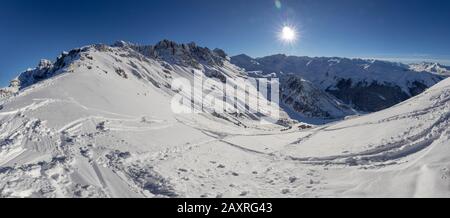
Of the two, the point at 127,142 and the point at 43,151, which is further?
the point at 127,142

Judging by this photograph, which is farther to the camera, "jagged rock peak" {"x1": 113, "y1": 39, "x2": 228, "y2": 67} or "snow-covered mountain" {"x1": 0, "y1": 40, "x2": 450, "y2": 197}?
"jagged rock peak" {"x1": 113, "y1": 39, "x2": 228, "y2": 67}

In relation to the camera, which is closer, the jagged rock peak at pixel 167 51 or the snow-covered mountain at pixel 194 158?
the snow-covered mountain at pixel 194 158

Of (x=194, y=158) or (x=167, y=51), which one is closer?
(x=194, y=158)

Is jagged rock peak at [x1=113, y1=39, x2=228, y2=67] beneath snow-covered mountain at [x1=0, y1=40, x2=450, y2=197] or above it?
above

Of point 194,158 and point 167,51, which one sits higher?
point 167,51

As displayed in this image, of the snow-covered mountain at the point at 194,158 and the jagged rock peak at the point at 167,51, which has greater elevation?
the jagged rock peak at the point at 167,51

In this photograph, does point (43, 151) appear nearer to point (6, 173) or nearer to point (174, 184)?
point (6, 173)
